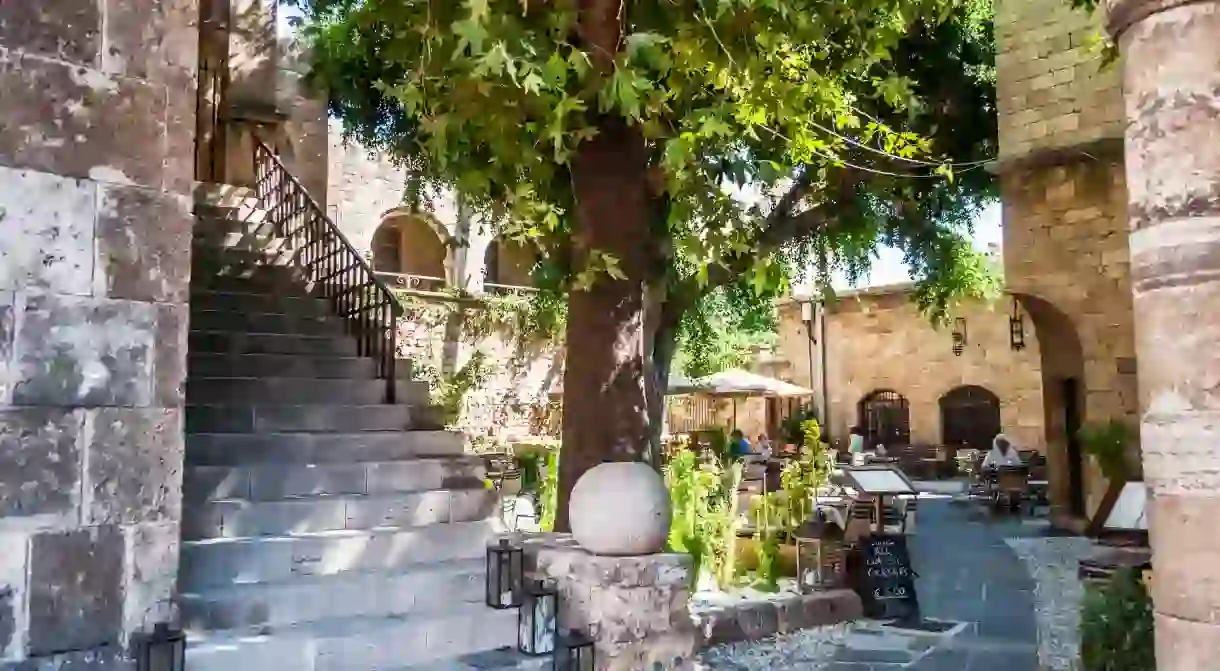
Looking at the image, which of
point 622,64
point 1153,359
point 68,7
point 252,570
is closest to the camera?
point 1153,359

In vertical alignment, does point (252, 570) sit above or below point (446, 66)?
below

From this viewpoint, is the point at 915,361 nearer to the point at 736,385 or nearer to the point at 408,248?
the point at 736,385

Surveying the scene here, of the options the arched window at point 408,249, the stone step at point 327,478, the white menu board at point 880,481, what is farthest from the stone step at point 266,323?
the arched window at point 408,249

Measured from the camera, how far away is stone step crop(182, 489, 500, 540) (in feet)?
18.4

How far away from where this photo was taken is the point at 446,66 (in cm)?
521

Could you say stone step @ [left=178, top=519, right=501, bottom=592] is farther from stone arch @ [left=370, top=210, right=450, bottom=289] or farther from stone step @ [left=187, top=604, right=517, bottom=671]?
stone arch @ [left=370, top=210, right=450, bottom=289]

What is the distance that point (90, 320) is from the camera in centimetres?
378

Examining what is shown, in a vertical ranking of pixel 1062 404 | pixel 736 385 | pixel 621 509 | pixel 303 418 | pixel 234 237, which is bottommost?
pixel 621 509

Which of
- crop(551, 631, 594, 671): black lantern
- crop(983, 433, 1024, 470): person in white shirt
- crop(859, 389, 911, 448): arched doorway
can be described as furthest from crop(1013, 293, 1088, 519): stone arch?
crop(859, 389, 911, 448): arched doorway

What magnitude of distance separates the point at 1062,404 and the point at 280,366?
31.5ft

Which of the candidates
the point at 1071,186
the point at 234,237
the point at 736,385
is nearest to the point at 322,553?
the point at 234,237

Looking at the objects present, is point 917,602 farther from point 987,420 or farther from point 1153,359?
point 987,420

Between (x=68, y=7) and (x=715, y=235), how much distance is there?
9.92 ft

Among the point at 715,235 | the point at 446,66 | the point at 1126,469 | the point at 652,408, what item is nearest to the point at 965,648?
the point at 652,408
